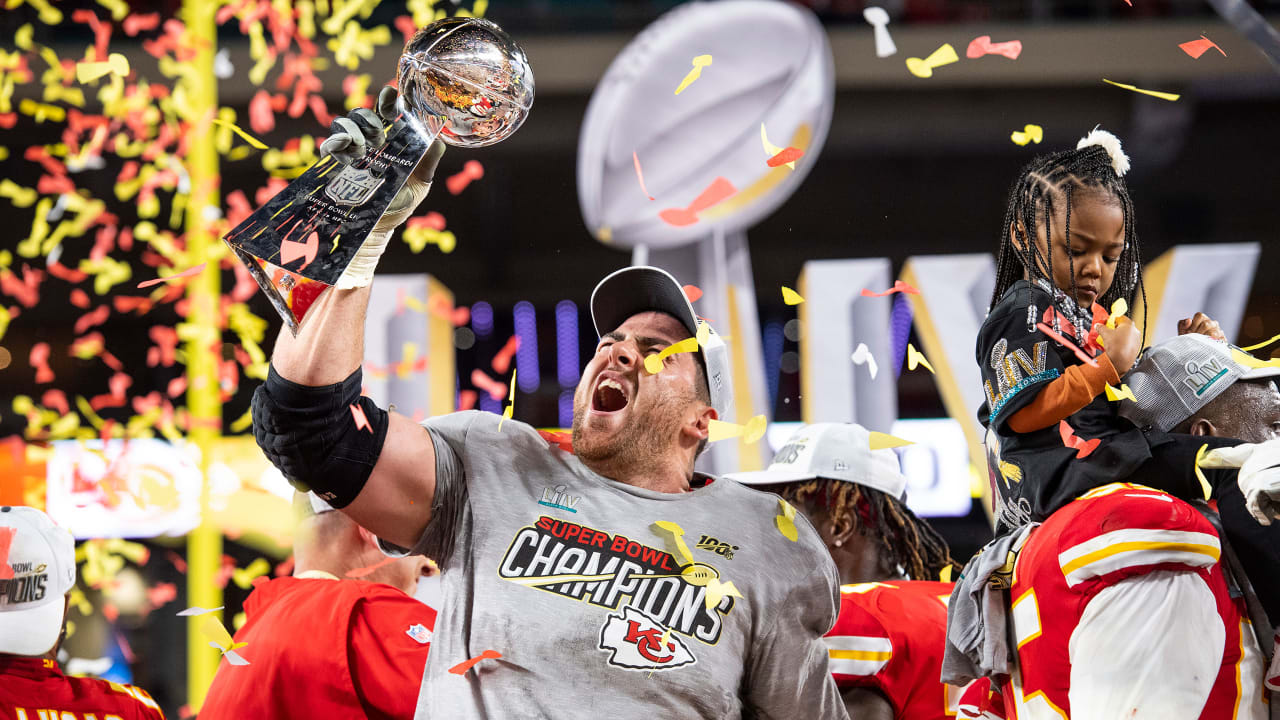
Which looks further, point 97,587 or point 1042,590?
point 97,587

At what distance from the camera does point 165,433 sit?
21.1 ft

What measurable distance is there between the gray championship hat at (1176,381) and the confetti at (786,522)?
2.23 ft

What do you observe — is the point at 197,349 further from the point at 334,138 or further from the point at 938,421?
the point at 334,138

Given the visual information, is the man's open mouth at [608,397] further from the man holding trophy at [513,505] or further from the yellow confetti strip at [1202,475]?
the yellow confetti strip at [1202,475]

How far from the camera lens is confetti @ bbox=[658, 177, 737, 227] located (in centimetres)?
611

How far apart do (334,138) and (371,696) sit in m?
1.41

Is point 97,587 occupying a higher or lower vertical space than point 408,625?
lower

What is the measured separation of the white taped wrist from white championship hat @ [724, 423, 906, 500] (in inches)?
60.8

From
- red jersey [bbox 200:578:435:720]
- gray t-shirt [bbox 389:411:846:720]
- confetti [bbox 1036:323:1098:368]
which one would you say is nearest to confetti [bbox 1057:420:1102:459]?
confetti [bbox 1036:323:1098:368]

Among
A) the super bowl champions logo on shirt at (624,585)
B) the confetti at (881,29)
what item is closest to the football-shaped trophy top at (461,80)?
the super bowl champions logo on shirt at (624,585)

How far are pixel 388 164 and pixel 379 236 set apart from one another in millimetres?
114

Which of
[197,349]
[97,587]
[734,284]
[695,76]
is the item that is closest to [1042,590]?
[734,284]

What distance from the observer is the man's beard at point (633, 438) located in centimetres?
230

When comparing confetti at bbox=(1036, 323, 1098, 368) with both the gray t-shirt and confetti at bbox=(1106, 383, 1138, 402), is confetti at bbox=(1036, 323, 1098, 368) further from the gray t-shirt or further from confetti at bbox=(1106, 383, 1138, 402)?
the gray t-shirt
